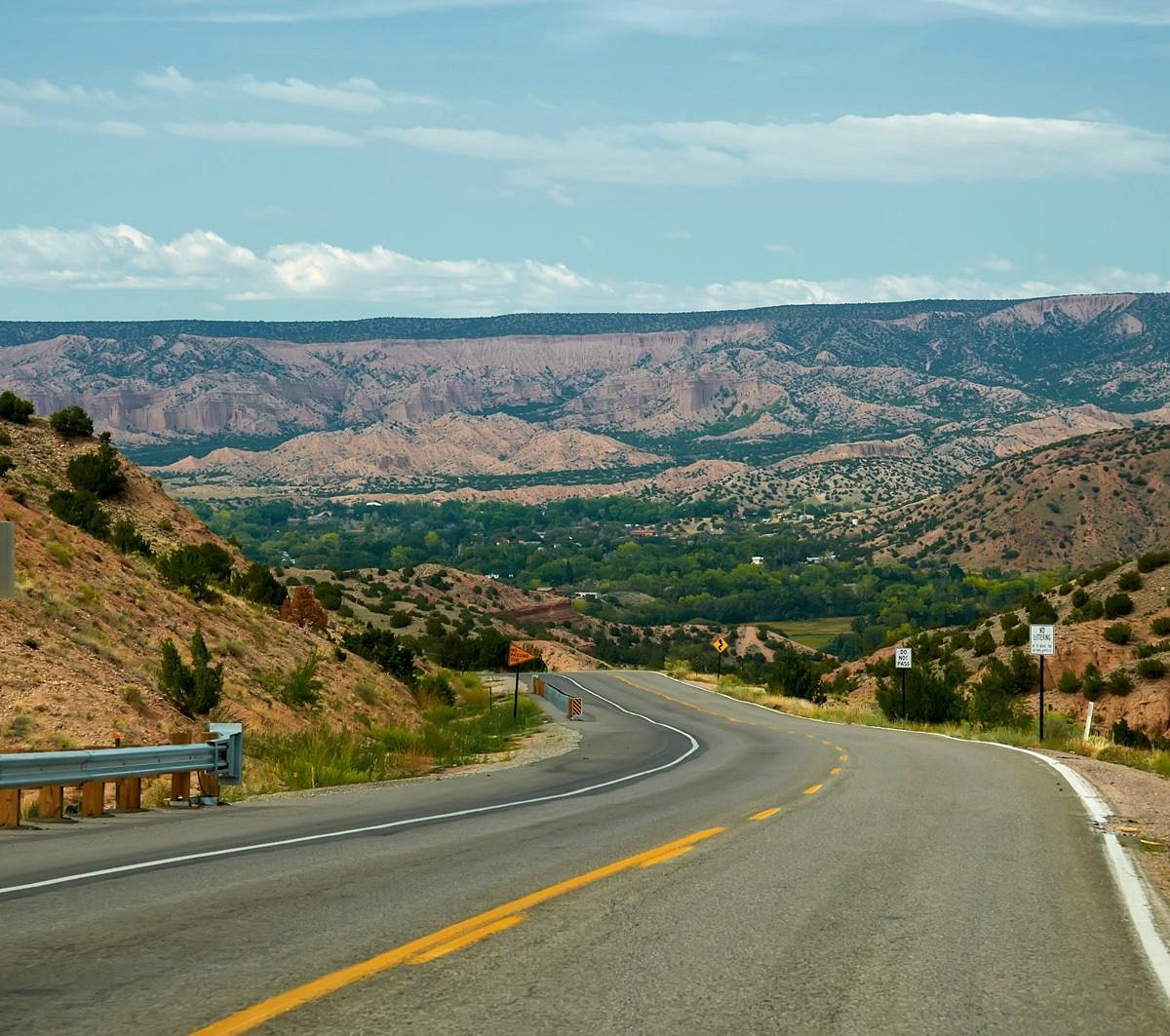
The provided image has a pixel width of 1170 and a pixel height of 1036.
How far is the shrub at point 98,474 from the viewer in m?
43.5

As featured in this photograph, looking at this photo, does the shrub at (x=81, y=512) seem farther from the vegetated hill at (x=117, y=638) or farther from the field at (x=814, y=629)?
the field at (x=814, y=629)

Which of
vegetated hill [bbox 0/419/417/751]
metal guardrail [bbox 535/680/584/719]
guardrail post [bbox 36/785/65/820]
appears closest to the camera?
guardrail post [bbox 36/785/65/820]

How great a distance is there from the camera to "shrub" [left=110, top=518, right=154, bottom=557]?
125ft

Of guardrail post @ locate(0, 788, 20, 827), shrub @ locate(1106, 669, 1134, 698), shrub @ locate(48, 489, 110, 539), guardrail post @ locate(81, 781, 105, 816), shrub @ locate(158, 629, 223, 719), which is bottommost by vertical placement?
shrub @ locate(1106, 669, 1134, 698)

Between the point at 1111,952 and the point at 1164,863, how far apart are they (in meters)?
4.35

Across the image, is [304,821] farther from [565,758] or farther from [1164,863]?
[565,758]

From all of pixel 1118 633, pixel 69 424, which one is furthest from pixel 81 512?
pixel 1118 633

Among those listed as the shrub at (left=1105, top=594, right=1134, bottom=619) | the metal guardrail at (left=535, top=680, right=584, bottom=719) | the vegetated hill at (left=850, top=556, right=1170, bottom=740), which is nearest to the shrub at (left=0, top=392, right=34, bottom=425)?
the metal guardrail at (left=535, top=680, right=584, bottom=719)

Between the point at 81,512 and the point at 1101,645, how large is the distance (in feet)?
132

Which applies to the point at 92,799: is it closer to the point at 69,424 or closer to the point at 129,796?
the point at 129,796

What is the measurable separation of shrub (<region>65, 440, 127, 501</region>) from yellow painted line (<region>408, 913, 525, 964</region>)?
36.1m

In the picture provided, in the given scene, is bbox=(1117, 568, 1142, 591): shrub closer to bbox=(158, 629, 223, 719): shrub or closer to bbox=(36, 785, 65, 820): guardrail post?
bbox=(158, 629, 223, 719): shrub

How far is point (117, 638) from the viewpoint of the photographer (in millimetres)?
28328

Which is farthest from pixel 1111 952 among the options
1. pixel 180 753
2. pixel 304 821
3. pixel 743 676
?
pixel 743 676
